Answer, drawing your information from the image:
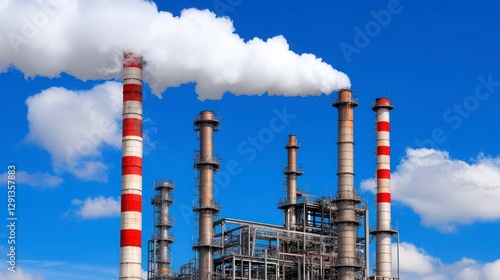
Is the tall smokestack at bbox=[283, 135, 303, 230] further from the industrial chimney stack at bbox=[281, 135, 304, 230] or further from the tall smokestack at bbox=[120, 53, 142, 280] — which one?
the tall smokestack at bbox=[120, 53, 142, 280]

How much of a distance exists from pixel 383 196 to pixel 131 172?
18233mm

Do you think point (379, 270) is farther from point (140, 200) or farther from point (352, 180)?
point (140, 200)

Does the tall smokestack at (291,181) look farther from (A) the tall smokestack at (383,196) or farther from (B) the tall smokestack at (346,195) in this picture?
(B) the tall smokestack at (346,195)

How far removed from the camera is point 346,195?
50.8 m

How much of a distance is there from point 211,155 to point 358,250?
10.2 m

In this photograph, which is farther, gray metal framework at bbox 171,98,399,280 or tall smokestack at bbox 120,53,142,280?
gray metal framework at bbox 171,98,399,280

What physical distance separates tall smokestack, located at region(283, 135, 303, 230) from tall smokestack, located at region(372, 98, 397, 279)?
16.2 feet

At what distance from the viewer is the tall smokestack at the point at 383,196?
55000 millimetres

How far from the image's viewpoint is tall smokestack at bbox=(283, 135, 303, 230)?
57.0 metres

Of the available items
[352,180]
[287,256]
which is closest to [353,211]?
[352,180]

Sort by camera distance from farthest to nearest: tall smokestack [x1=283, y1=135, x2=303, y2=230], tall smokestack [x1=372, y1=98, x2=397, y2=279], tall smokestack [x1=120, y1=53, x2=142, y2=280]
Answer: tall smokestack [x1=283, y1=135, x2=303, y2=230], tall smokestack [x1=372, y1=98, x2=397, y2=279], tall smokestack [x1=120, y1=53, x2=142, y2=280]

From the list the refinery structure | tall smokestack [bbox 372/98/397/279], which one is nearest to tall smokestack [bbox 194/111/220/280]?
the refinery structure

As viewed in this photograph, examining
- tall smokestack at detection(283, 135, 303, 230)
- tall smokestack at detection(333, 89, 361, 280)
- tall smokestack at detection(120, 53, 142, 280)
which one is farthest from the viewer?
tall smokestack at detection(283, 135, 303, 230)

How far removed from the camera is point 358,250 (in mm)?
54594
